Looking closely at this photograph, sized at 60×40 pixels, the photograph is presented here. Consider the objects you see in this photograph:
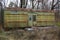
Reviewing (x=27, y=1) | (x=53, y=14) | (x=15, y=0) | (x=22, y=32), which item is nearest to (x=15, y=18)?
(x=22, y=32)

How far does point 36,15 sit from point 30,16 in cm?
44

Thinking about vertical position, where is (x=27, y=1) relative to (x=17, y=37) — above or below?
above

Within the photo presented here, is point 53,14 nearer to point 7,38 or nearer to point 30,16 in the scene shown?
point 30,16

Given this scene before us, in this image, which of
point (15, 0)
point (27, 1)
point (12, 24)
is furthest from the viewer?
point (15, 0)

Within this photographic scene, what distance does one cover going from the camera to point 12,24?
34.7 feet

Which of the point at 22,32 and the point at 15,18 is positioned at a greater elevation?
the point at 15,18

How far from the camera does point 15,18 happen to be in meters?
10.7

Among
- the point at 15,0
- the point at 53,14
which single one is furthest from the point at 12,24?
the point at 15,0

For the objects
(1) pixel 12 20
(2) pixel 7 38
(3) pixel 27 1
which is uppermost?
(3) pixel 27 1

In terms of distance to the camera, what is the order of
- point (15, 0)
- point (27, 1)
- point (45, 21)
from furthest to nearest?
1. point (15, 0)
2. point (27, 1)
3. point (45, 21)

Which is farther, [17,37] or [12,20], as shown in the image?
[12,20]

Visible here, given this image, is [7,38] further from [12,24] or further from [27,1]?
[27,1]

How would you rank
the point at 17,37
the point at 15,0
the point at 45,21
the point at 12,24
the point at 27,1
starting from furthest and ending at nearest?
1. the point at 15,0
2. the point at 27,1
3. the point at 45,21
4. the point at 12,24
5. the point at 17,37

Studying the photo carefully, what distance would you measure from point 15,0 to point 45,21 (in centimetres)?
956
